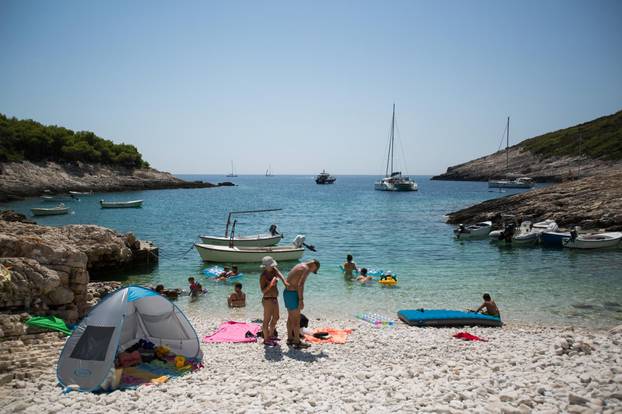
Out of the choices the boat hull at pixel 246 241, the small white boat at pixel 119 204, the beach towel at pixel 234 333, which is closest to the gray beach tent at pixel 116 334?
the beach towel at pixel 234 333

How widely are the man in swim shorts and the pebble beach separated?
34 centimetres

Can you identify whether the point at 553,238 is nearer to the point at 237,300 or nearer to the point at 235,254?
the point at 235,254

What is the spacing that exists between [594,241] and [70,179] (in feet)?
288

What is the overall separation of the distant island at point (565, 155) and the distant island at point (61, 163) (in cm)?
9510

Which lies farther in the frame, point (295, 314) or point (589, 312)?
point (589, 312)

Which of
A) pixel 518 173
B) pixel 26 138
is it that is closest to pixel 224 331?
pixel 26 138

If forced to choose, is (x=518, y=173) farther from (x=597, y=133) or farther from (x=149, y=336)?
(x=149, y=336)

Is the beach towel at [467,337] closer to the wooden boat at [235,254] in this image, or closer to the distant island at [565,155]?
the wooden boat at [235,254]

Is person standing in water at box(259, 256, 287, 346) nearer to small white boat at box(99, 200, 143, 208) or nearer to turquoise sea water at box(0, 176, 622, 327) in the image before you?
turquoise sea water at box(0, 176, 622, 327)

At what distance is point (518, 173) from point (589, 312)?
12565 cm

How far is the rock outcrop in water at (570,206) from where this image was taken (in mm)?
34956

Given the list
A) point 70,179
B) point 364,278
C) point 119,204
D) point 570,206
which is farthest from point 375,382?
point 70,179

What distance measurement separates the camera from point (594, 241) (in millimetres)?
29375

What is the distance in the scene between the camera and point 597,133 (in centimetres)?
11850
